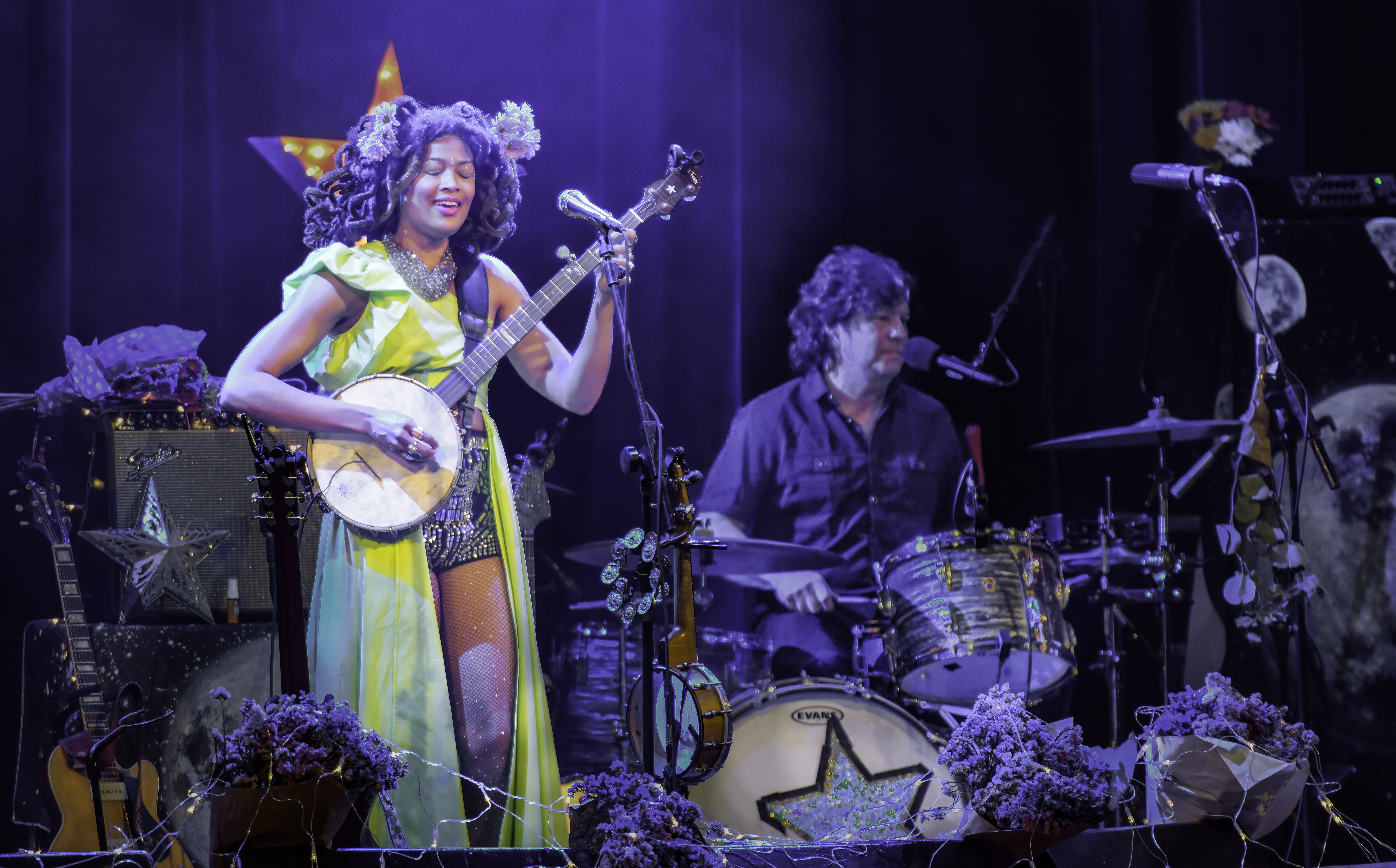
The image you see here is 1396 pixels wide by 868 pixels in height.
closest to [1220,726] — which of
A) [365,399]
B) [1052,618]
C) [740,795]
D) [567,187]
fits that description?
[1052,618]

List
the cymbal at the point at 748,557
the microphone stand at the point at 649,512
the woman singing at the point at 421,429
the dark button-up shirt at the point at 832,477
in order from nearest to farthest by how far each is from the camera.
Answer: the microphone stand at the point at 649,512
the woman singing at the point at 421,429
the cymbal at the point at 748,557
the dark button-up shirt at the point at 832,477

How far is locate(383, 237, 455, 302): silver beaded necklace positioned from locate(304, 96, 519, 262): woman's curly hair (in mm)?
72

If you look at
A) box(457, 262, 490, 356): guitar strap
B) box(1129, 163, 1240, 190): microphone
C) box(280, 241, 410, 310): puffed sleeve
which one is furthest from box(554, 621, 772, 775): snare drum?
box(1129, 163, 1240, 190): microphone

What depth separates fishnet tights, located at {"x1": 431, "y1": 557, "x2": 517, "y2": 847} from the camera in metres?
3.71

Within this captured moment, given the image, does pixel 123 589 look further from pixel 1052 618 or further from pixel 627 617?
pixel 1052 618

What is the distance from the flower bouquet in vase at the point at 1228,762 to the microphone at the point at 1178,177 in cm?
235

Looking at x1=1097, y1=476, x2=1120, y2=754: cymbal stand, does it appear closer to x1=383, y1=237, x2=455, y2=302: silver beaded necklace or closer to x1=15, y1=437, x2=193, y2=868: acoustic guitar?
x1=383, y1=237, x2=455, y2=302: silver beaded necklace

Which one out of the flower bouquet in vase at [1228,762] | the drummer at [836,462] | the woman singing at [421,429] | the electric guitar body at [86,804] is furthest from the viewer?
the drummer at [836,462]

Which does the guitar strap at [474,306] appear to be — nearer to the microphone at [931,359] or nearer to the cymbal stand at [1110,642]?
the microphone at [931,359]

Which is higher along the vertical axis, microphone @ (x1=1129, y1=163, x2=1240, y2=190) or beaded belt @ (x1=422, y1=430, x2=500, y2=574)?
microphone @ (x1=1129, y1=163, x2=1240, y2=190)

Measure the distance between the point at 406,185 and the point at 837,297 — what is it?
5.29ft

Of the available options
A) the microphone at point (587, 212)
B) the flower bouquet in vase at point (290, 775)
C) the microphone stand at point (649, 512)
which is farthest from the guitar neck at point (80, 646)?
the microphone at point (587, 212)

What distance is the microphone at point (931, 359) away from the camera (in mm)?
4566

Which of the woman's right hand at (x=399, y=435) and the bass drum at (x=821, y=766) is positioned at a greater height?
the woman's right hand at (x=399, y=435)
